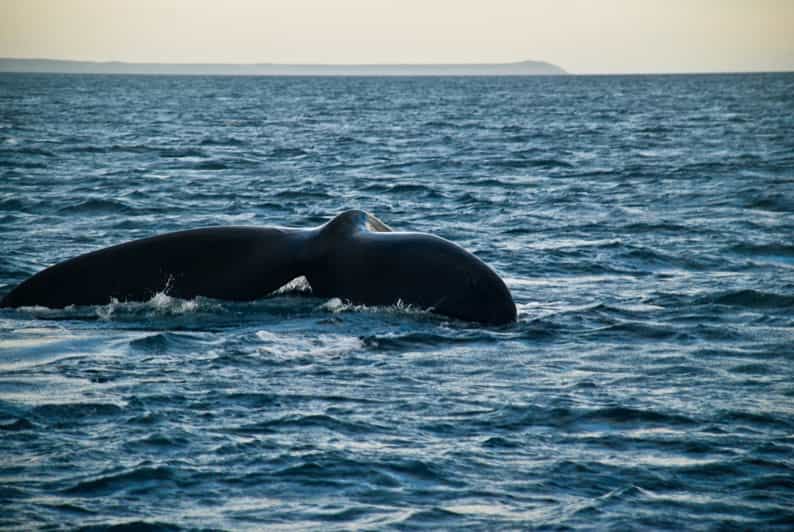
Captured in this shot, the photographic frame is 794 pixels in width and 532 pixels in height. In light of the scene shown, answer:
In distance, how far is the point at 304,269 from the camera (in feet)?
31.2

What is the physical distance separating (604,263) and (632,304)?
2.85 meters

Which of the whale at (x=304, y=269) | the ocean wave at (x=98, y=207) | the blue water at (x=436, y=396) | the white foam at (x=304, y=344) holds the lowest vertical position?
the ocean wave at (x=98, y=207)

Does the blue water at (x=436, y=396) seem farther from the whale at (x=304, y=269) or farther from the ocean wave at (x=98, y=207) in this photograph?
the ocean wave at (x=98, y=207)

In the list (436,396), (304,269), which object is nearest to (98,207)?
(304,269)

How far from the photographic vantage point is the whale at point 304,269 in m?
9.41

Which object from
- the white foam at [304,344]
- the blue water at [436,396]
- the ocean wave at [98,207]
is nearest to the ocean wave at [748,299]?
the blue water at [436,396]

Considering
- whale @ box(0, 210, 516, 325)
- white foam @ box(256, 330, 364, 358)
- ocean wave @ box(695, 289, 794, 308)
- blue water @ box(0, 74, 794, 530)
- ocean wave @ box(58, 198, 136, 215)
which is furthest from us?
ocean wave @ box(58, 198, 136, 215)

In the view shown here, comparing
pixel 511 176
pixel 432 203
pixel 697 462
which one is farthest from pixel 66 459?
pixel 511 176

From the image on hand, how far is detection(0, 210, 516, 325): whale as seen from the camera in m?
9.41

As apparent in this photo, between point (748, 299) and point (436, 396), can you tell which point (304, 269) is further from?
point (748, 299)

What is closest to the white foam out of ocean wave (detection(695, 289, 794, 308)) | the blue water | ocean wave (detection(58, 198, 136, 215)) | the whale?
the blue water

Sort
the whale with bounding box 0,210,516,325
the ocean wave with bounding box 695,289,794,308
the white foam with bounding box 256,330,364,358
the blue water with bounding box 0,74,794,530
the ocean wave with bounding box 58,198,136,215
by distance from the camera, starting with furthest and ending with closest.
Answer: the ocean wave with bounding box 58,198,136,215, the ocean wave with bounding box 695,289,794,308, the whale with bounding box 0,210,516,325, the white foam with bounding box 256,330,364,358, the blue water with bounding box 0,74,794,530

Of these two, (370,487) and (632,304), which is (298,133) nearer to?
(632,304)

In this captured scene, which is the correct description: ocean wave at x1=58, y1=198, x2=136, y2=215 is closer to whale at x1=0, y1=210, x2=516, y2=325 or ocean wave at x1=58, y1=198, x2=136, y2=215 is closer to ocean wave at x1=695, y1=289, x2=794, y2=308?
whale at x1=0, y1=210, x2=516, y2=325
